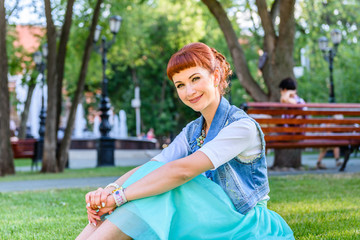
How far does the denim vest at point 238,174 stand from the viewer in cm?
261

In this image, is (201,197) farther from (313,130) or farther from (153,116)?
(153,116)

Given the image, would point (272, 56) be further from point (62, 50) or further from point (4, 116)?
point (4, 116)

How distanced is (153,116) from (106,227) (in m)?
37.1

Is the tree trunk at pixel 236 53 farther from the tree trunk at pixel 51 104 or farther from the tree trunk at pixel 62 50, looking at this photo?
the tree trunk at pixel 51 104

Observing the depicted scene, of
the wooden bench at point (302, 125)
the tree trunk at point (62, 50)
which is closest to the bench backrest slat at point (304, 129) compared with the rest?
the wooden bench at point (302, 125)

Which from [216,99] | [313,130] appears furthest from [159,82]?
[216,99]

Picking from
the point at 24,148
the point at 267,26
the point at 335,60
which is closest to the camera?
the point at 267,26

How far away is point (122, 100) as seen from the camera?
137 ft

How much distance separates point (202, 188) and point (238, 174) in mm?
263

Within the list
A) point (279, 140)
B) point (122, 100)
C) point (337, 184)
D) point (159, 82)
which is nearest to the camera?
point (337, 184)

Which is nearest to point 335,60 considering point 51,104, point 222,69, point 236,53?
point 236,53

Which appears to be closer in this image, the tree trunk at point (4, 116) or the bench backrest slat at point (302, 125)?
the bench backrest slat at point (302, 125)

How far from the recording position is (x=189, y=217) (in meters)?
2.49

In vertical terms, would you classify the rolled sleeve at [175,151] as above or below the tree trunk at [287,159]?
above
